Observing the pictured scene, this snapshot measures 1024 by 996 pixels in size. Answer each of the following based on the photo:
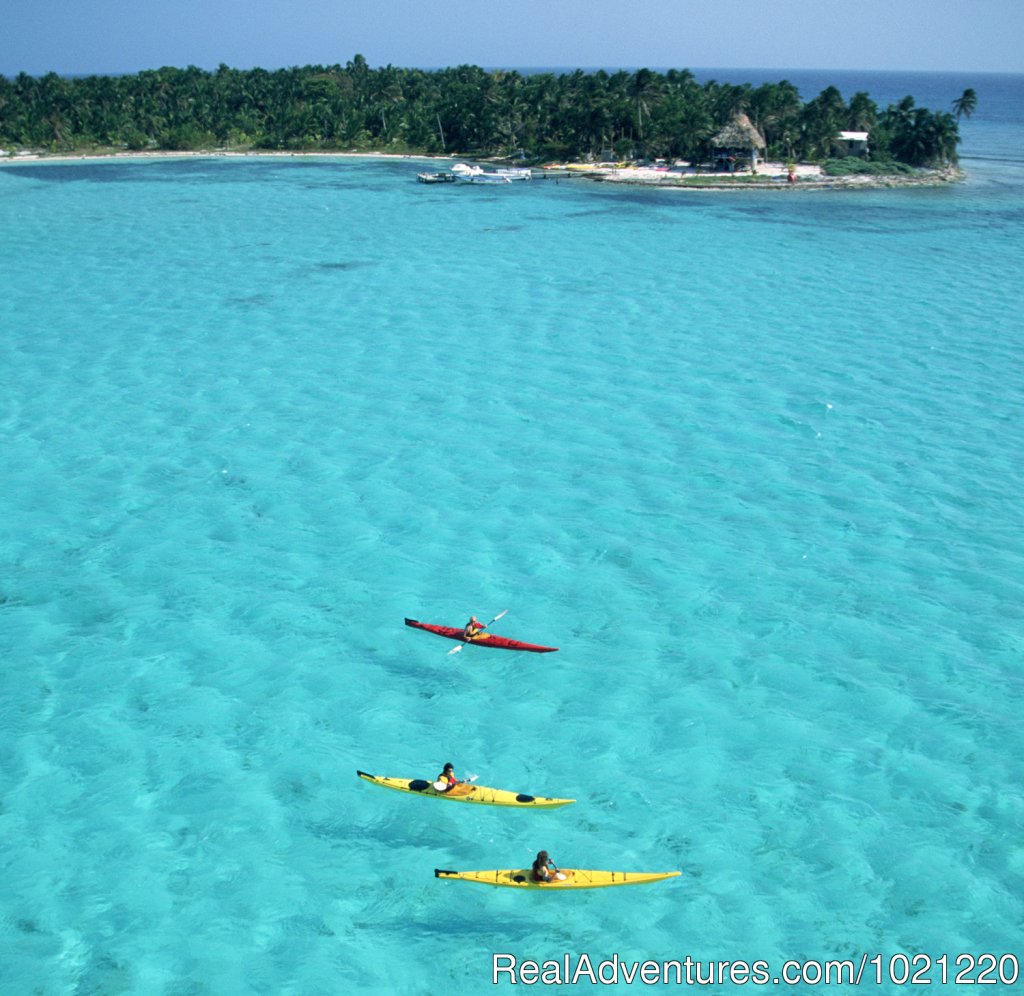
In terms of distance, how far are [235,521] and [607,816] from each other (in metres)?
17.5

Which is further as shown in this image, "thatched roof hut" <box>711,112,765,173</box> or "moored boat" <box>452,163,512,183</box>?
"moored boat" <box>452,163,512,183</box>

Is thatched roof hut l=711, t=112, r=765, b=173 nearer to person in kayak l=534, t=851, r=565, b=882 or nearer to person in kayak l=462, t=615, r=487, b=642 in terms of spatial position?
person in kayak l=462, t=615, r=487, b=642

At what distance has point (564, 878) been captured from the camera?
18.6 meters

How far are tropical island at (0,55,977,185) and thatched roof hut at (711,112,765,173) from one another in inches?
6.4

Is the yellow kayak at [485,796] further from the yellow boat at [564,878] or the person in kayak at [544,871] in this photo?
the person in kayak at [544,871]

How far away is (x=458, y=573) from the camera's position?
29.8 meters

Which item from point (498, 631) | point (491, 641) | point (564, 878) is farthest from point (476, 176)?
point (564, 878)

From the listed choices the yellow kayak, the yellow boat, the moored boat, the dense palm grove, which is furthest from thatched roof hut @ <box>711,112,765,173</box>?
the yellow boat

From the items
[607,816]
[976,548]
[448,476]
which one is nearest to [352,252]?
[448,476]

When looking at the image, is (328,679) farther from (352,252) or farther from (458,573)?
(352,252)

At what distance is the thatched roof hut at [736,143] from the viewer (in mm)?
112500

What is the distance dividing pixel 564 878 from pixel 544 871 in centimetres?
50

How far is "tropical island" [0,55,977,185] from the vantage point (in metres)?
114

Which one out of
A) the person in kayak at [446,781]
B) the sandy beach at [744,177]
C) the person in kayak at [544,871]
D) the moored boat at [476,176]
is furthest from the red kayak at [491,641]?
the moored boat at [476,176]
